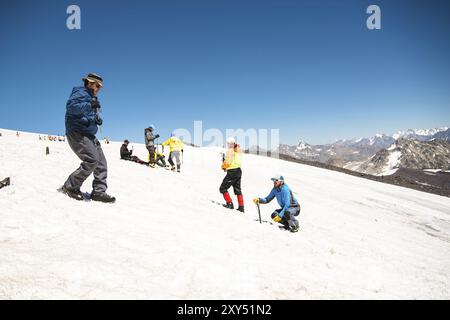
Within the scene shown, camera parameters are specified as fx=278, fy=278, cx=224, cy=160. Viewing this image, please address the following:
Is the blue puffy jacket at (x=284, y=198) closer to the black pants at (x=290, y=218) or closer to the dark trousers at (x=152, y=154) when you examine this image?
the black pants at (x=290, y=218)

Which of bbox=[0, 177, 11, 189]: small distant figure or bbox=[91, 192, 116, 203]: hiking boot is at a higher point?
bbox=[0, 177, 11, 189]: small distant figure

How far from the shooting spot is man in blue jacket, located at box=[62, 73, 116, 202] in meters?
6.04

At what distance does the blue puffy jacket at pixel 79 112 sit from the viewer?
6012 mm

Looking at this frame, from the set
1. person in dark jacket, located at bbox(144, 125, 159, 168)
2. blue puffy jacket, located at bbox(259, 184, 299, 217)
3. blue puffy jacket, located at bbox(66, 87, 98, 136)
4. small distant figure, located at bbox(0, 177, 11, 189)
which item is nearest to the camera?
blue puffy jacket, located at bbox(66, 87, 98, 136)

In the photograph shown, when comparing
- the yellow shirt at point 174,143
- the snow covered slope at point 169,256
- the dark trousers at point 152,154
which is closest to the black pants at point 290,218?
the snow covered slope at point 169,256

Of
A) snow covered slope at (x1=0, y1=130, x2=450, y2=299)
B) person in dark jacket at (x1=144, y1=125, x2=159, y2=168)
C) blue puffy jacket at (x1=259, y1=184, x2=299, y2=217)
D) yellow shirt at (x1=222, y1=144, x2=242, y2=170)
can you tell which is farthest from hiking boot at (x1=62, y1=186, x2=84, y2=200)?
person in dark jacket at (x1=144, y1=125, x2=159, y2=168)

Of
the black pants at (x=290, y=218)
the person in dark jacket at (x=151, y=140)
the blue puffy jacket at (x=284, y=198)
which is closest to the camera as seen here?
the black pants at (x=290, y=218)

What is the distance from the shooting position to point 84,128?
613cm

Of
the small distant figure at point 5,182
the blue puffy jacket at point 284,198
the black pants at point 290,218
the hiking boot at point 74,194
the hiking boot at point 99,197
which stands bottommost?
the black pants at point 290,218

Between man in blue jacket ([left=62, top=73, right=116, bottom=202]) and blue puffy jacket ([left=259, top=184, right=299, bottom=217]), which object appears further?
blue puffy jacket ([left=259, top=184, right=299, bottom=217])

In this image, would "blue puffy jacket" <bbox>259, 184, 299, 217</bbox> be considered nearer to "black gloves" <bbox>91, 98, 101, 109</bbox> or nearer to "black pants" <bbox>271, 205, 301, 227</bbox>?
"black pants" <bbox>271, 205, 301, 227</bbox>
